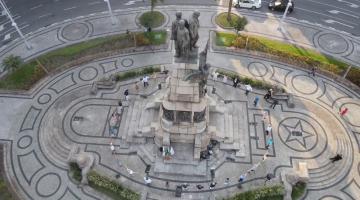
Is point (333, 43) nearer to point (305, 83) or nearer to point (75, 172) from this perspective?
point (305, 83)

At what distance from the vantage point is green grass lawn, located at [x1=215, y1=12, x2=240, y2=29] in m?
54.7

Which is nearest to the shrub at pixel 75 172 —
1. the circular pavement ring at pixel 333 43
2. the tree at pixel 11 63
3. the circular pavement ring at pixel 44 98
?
the circular pavement ring at pixel 44 98

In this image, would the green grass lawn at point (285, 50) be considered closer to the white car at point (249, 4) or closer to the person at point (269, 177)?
the white car at point (249, 4)

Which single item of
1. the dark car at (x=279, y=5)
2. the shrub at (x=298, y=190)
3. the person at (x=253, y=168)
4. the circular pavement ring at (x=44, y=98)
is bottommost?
the shrub at (x=298, y=190)

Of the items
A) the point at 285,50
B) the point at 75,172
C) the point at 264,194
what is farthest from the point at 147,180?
the point at 285,50

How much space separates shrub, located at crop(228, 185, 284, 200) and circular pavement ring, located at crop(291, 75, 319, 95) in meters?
15.0

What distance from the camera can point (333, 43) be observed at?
53.4m

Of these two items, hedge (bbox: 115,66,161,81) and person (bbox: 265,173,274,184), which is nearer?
person (bbox: 265,173,274,184)

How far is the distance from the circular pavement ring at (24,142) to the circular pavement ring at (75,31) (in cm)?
1777

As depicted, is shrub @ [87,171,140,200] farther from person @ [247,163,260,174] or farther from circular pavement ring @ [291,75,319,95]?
circular pavement ring @ [291,75,319,95]

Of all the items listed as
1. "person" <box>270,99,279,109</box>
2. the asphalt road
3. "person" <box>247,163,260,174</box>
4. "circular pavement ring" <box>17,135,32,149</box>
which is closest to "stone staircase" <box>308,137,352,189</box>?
"person" <box>247,163,260,174</box>

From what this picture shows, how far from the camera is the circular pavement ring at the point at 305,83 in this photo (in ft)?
153

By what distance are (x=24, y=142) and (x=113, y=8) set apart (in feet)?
88.0

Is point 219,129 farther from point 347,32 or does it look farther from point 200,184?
point 347,32
